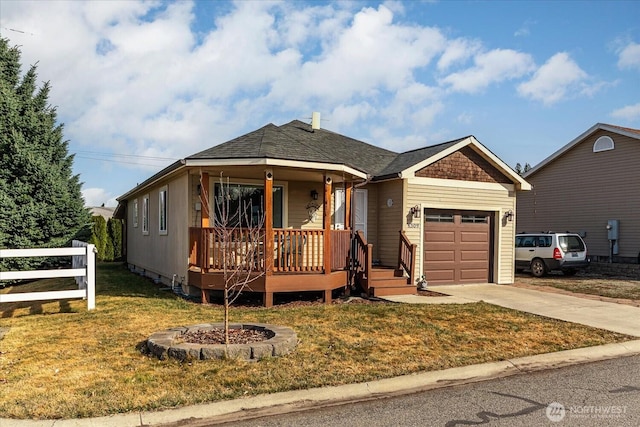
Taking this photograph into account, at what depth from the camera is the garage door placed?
1327 centimetres

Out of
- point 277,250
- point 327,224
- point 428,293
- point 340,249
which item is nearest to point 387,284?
point 428,293

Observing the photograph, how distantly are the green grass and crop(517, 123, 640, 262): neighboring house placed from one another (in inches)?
454

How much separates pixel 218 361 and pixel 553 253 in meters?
14.0

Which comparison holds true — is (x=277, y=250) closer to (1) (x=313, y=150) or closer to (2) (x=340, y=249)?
(2) (x=340, y=249)

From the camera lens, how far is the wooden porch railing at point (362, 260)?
11008 millimetres

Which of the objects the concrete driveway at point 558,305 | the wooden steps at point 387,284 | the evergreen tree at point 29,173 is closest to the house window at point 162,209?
the evergreen tree at point 29,173

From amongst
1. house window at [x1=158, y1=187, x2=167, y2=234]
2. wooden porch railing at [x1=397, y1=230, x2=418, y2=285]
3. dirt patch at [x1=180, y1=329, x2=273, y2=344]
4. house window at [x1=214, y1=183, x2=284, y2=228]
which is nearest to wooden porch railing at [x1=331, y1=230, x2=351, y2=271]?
wooden porch railing at [x1=397, y1=230, x2=418, y2=285]

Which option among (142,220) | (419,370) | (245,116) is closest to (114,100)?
(245,116)

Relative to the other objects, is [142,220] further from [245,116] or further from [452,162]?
[245,116]

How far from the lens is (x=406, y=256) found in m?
12.1

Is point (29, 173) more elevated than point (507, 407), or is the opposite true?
point (29, 173)

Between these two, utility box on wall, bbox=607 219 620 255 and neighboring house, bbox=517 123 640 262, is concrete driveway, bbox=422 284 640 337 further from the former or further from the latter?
neighboring house, bbox=517 123 640 262

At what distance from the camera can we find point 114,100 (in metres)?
23.7

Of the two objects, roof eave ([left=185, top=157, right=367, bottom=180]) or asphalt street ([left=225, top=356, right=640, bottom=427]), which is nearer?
asphalt street ([left=225, top=356, right=640, bottom=427])
